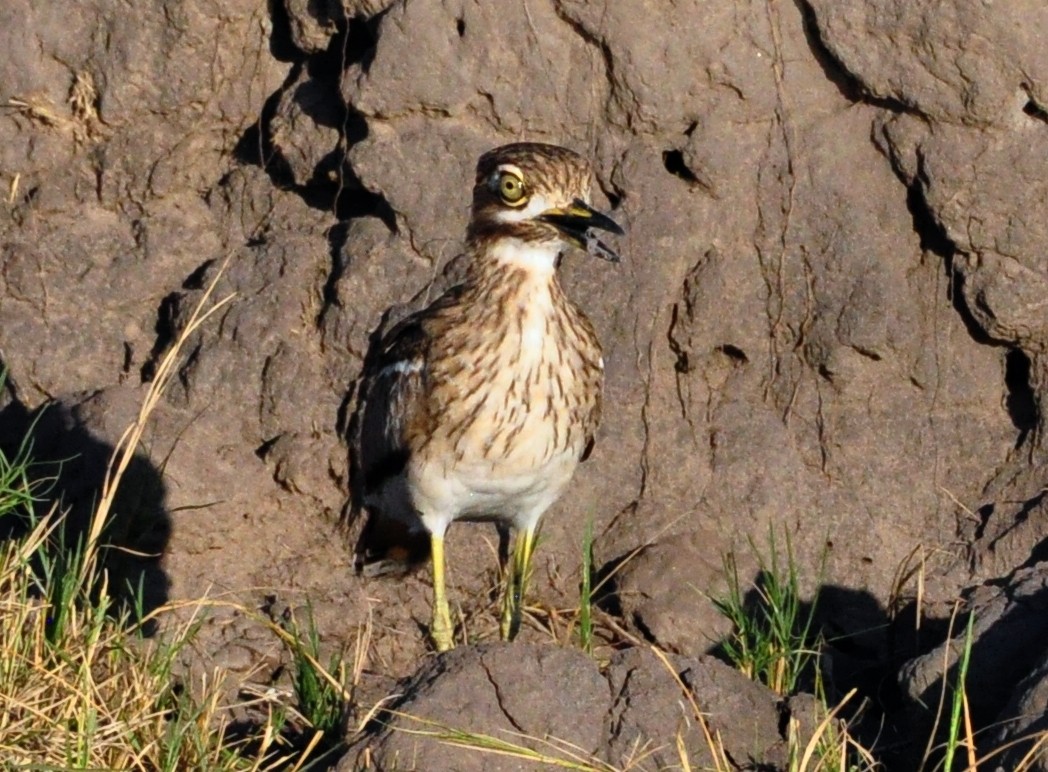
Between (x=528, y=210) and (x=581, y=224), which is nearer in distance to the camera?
(x=581, y=224)

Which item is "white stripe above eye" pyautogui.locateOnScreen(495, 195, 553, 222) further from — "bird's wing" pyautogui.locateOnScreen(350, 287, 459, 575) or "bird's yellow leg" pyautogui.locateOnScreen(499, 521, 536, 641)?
"bird's yellow leg" pyautogui.locateOnScreen(499, 521, 536, 641)

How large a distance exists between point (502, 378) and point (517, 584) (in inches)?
30.3

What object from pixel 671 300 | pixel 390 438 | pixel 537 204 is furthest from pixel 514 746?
pixel 671 300

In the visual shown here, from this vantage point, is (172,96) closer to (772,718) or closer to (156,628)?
(156,628)

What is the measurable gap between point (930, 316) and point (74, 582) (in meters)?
2.93

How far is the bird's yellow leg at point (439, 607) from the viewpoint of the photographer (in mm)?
6453

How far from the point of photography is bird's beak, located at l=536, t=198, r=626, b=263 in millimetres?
5766

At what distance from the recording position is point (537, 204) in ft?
19.4

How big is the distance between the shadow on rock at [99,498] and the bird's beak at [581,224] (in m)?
1.78

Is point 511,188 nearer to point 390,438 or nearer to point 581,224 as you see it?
point 581,224

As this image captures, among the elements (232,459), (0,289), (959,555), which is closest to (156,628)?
(232,459)

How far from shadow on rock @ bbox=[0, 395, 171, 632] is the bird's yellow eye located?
169cm

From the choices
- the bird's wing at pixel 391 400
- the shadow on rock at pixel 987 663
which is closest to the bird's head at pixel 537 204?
the bird's wing at pixel 391 400

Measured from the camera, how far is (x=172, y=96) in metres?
7.39
